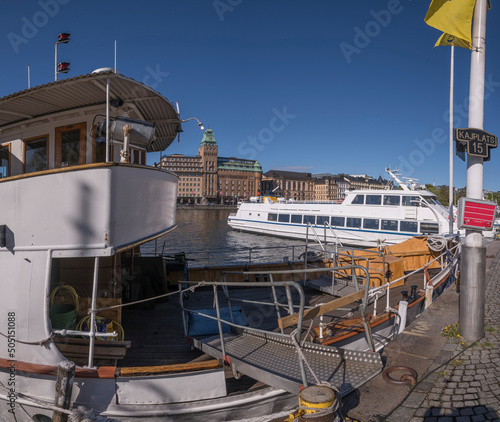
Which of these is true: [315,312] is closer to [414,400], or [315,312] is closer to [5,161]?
[414,400]

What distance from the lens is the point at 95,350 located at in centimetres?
490

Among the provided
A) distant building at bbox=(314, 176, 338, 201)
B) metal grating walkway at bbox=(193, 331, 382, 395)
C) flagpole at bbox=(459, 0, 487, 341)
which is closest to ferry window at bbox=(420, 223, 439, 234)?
flagpole at bbox=(459, 0, 487, 341)

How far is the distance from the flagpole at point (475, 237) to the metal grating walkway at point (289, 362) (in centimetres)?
272

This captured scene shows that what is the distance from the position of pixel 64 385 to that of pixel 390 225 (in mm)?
29523

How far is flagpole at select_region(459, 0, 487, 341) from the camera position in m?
6.03

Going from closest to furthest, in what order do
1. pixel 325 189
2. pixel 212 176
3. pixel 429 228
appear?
1. pixel 429 228
2. pixel 212 176
3. pixel 325 189

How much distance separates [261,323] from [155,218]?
317cm

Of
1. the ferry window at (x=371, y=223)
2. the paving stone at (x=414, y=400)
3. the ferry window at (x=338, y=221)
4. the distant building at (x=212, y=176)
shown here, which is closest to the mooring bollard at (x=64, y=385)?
the paving stone at (x=414, y=400)

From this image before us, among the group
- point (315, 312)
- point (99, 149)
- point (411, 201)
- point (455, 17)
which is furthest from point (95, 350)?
point (411, 201)

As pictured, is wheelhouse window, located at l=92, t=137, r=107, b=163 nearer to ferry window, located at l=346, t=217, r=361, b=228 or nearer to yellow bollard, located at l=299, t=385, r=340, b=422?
yellow bollard, located at l=299, t=385, r=340, b=422

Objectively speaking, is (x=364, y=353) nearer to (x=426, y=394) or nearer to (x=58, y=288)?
(x=426, y=394)

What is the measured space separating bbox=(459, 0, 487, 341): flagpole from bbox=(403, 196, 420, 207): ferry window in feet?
80.0

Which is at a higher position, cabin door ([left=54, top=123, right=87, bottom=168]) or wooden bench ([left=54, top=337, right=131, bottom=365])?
cabin door ([left=54, top=123, right=87, bottom=168])

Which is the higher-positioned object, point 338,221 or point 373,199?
point 373,199
